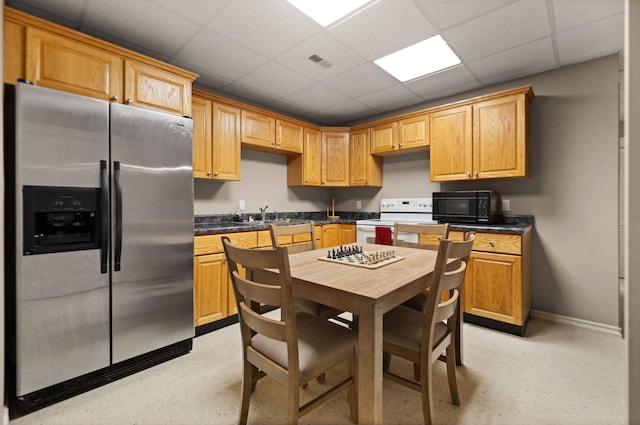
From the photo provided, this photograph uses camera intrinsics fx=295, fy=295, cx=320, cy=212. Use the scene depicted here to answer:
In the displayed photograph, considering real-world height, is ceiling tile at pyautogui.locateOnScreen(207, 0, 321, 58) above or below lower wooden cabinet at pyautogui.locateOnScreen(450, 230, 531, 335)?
above

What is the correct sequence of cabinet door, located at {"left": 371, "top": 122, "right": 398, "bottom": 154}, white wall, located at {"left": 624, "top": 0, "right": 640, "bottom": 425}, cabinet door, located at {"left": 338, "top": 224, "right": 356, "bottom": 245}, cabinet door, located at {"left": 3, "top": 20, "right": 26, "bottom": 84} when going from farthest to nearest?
cabinet door, located at {"left": 338, "top": 224, "right": 356, "bottom": 245}, cabinet door, located at {"left": 371, "top": 122, "right": 398, "bottom": 154}, cabinet door, located at {"left": 3, "top": 20, "right": 26, "bottom": 84}, white wall, located at {"left": 624, "top": 0, "right": 640, "bottom": 425}

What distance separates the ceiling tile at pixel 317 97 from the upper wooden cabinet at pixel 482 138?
119 centimetres

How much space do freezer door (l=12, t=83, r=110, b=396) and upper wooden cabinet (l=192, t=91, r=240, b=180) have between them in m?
1.01

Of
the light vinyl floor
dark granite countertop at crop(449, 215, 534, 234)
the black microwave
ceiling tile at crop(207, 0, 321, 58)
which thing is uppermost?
ceiling tile at crop(207, 0, 321, 58)

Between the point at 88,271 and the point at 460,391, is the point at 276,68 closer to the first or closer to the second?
the point at 88,271

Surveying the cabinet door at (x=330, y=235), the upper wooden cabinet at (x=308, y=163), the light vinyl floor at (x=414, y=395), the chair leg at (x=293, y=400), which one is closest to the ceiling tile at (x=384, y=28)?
the upper wooden cabinet at (x=308, y=163)

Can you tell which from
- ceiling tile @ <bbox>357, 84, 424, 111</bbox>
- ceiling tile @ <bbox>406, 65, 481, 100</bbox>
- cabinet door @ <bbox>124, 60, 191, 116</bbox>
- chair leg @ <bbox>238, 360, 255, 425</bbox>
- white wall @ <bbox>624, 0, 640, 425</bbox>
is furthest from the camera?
ceiling tile @ <bbox>357, 84, 424, 111</bbox>

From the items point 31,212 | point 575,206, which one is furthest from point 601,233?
point 31,212

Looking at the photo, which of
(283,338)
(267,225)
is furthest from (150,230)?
(283,338)

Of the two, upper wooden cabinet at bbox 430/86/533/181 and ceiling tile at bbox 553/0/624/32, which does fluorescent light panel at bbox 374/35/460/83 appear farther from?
ceiling tile at bbox 553/0/624/32

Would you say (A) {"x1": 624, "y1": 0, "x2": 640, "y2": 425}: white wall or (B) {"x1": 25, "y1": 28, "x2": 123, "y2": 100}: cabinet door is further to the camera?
(B) {"x1": 25, "y1": 28, "x2": 123, "y2": 100}: cabinet door

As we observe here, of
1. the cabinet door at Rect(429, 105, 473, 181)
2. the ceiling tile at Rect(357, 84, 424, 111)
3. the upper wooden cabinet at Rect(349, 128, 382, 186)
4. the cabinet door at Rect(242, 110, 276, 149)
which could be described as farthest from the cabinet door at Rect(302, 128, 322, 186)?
the cabinet door at Rect(429, 105, 473, 181)

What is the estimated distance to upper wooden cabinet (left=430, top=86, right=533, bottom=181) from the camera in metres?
2.86

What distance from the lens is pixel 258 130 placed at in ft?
11.5
